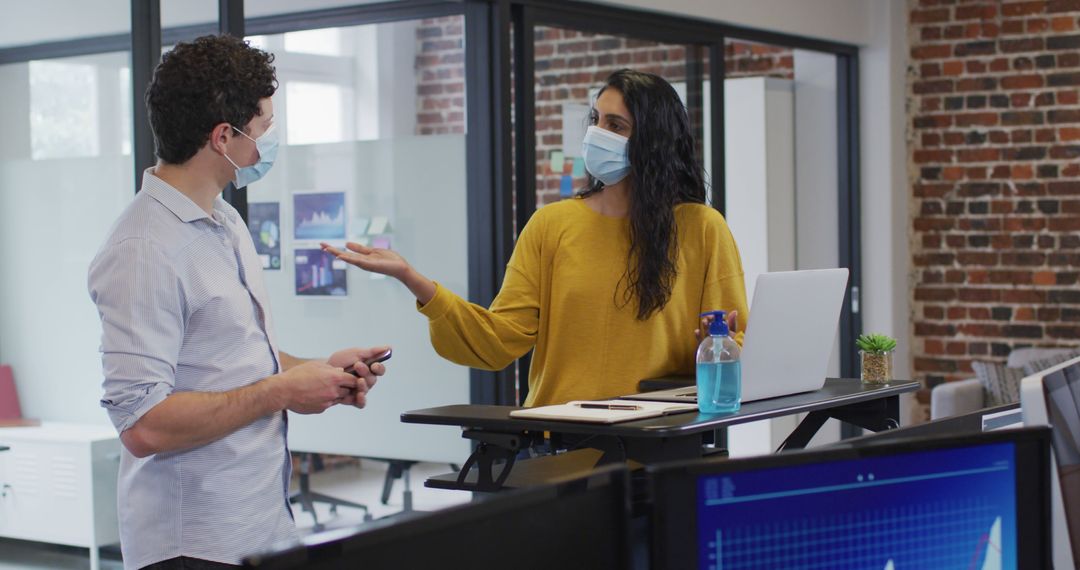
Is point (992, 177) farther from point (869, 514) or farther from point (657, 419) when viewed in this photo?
point (869, 514)

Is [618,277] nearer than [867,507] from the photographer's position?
No

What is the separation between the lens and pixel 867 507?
4.00 ft

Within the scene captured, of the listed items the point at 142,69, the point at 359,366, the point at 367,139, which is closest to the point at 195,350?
the point at 359,366

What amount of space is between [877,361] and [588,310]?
0.65 metres

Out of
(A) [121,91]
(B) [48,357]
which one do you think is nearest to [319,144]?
(A) [121,91]

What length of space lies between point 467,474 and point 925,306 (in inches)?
158

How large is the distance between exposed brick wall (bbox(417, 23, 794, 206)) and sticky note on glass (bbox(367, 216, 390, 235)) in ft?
0.98

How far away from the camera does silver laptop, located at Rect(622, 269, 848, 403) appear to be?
2244 mm

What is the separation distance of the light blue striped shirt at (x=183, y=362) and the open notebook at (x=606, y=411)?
484 millimetres

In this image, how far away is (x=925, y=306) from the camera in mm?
5758

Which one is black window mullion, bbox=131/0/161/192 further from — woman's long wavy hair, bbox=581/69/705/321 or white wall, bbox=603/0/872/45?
white wall, bbox=603/0/872/45

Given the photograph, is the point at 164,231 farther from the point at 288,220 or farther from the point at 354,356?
the point at 288,220

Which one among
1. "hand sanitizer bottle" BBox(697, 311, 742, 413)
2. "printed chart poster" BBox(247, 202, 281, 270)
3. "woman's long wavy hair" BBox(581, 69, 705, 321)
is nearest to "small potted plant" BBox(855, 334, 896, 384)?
"woman's long wavy hair" BBox(581, 69, 705, 321)

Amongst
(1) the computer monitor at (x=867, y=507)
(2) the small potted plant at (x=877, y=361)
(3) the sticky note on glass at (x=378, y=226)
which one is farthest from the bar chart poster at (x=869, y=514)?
(3) the sticky note on glass at (x=378, y=226)
